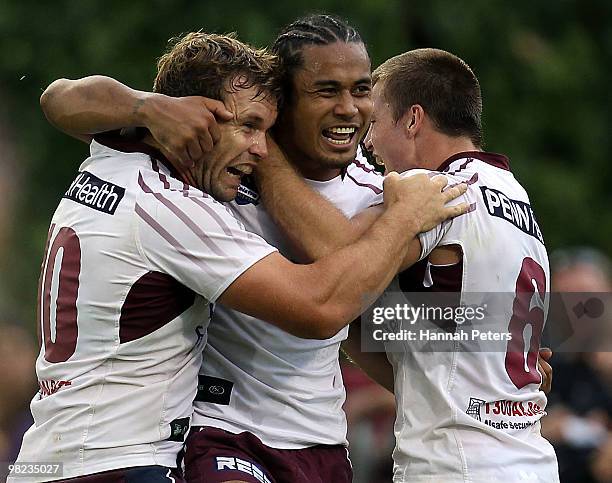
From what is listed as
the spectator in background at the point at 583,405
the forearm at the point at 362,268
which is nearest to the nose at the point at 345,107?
the forearm at the point at 362,268

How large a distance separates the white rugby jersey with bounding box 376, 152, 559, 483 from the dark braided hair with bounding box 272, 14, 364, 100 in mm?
765

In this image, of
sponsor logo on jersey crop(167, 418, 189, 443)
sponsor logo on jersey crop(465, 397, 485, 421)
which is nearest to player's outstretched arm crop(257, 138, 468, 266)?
sponsor logo on jersey crop(465, 397, 485, 421)

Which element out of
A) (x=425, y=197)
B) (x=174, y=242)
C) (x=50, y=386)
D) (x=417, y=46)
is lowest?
(x=50, y=386)

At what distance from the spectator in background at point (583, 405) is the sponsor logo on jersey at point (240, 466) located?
3669 millimetres

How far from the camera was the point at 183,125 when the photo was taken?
501 centimetres

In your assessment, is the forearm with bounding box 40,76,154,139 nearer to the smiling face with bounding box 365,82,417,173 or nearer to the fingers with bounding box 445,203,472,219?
the smiling face with bounding box 365,82,417,173

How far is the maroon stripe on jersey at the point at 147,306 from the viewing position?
16.0ft

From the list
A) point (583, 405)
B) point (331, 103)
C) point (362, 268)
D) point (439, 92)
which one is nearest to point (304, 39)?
point (331, 103)

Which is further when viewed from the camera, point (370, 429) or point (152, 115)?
point (370, 429)

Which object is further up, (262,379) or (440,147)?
(440,147)

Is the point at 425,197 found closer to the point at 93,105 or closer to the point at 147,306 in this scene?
the point at 147,306

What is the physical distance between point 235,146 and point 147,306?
79 cm

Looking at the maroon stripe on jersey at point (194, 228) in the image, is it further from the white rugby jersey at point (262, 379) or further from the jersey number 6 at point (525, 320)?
the jersey number 6 at point (525, 320)

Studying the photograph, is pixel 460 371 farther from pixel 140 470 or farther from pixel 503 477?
pixel 140 470
